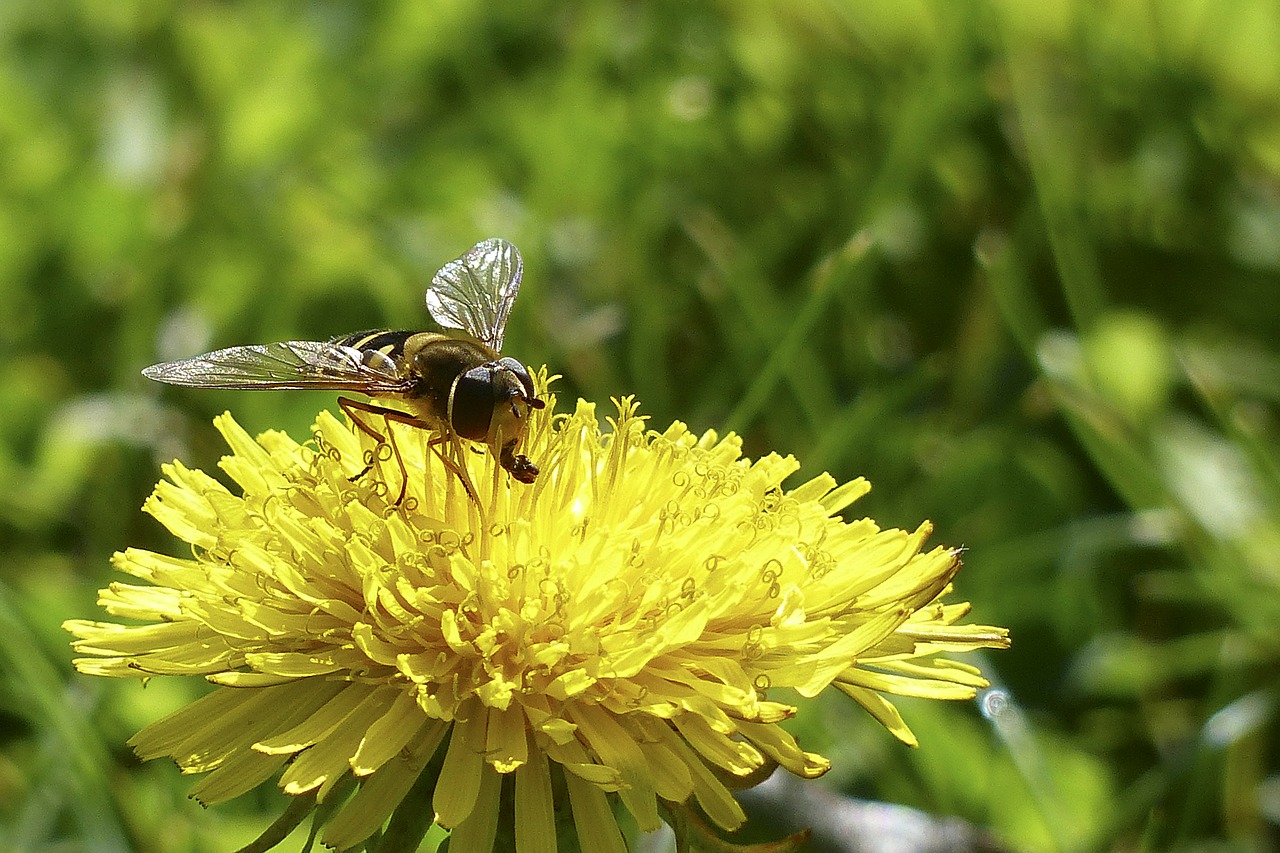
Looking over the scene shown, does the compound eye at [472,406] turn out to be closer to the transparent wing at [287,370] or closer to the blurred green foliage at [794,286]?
the transparent wing at [287,370]

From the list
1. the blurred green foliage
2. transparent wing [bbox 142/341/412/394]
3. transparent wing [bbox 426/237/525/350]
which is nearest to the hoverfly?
transparent wing [bbox 142/341/412/394]

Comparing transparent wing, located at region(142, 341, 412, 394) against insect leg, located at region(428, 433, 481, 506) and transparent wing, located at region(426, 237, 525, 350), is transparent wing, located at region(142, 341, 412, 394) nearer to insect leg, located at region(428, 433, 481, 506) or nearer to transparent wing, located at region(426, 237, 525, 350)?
insect leg, located at region(428, 433, 481, 506)

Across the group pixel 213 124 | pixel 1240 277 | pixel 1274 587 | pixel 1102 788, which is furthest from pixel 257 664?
pixel 1240 277

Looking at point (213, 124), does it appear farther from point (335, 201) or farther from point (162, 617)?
point (162, 617)

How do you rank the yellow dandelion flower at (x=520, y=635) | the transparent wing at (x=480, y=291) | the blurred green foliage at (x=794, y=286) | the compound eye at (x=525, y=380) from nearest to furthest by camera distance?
the yellow dandelion flower at (x=520, y=635) < the compound eye at (x=525, y=380) < the transparent wing at (x=480, y=291) < the blurred green foliage at (x=794, y=286)

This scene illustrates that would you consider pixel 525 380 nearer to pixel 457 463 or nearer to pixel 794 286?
pixel 457 463

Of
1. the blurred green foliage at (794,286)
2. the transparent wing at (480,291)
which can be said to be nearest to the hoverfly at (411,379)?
the transparent wing at (480,291)
